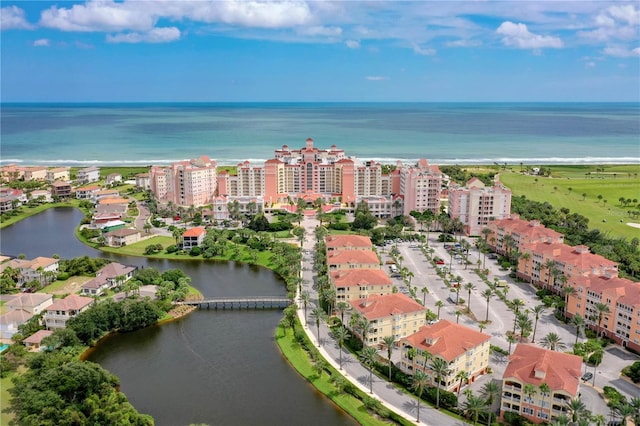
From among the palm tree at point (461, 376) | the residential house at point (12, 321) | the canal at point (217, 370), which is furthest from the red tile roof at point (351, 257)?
the residential house at point (12, 321)

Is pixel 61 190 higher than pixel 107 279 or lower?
higher

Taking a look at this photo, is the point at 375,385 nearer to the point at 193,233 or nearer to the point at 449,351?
the point at 449,351

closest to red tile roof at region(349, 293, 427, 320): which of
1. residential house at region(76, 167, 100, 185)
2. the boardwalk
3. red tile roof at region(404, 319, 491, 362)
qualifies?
red tile roof at region(404, 319, 491, 362)

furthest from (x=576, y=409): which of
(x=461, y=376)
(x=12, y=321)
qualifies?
(x=12, y=321)

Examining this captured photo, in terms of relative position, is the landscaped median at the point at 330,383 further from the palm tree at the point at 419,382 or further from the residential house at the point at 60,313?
the residential house at the point at 60,313

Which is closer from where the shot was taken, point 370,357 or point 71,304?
point 370,357

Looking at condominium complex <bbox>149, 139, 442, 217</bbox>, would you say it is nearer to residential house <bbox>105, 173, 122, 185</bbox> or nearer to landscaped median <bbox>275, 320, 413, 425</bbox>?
residential house <bbox>105, 173, 122, 185</bbox>
